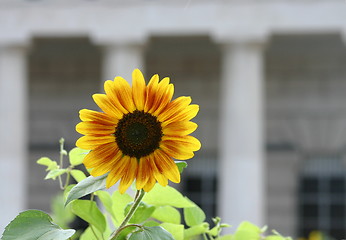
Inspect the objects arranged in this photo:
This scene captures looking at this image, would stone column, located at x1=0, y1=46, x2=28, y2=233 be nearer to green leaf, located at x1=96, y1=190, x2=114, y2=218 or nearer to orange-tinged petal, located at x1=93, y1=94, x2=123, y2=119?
green leaf, located at x1=96, y1=190, x2=114, y2=218

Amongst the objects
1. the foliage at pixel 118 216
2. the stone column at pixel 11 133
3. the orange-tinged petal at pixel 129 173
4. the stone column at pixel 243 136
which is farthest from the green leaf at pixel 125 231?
the stone column at pixel 11 133

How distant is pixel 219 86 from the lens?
17484 millimetres

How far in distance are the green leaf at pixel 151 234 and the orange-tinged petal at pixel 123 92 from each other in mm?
134

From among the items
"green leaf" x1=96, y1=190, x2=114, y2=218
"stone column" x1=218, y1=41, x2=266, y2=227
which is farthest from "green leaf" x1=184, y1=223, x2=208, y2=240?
"stone column" x1=218, y1=41, x2=266, y2=227

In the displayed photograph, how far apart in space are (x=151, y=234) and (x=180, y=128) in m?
0.12

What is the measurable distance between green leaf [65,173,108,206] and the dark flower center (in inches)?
1.9

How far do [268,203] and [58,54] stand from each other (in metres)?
4.89

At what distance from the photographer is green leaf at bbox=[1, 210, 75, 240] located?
3.22 ft

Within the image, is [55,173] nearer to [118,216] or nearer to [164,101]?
[118,216]

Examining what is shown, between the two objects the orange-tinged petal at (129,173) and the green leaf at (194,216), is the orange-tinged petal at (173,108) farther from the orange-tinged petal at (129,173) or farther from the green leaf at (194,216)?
the green leaf at (194,216)

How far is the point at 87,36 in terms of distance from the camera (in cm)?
1514

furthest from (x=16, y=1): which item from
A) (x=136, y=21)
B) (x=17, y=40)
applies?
(x=136, y=21)

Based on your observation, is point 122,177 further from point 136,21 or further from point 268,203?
point 268,203

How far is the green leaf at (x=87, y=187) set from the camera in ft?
3.20
